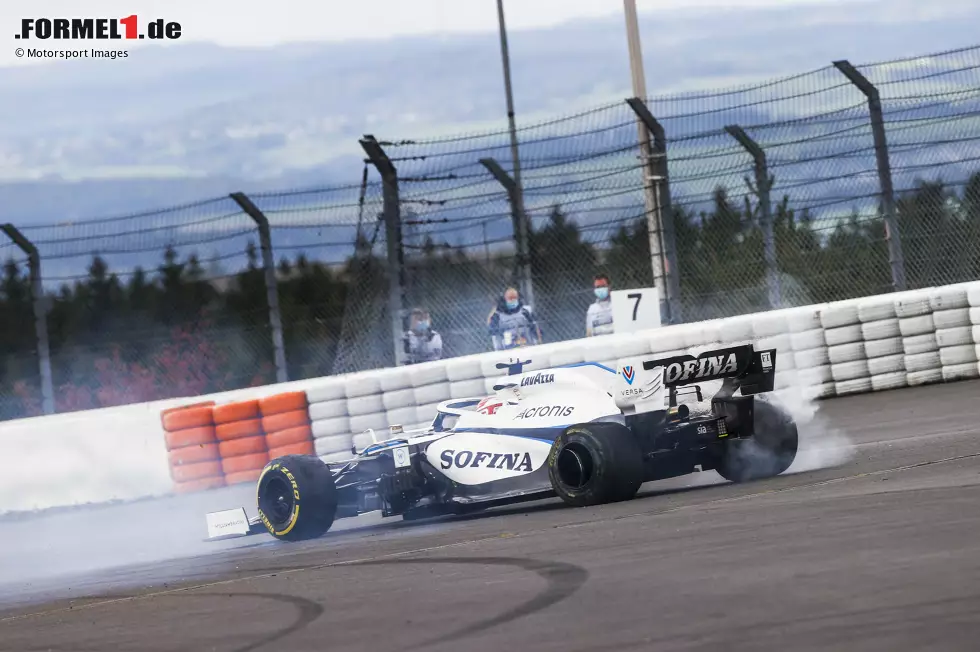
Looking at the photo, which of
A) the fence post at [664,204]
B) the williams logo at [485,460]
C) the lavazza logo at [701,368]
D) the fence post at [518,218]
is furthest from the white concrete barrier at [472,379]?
the lavazza logo at [701,368]

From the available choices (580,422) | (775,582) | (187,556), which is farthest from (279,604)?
(187,556)

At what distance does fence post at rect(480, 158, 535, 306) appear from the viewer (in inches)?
686

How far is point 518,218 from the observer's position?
690 inches

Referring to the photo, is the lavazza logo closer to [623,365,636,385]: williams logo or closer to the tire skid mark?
[623,365,636,385]: williams logo

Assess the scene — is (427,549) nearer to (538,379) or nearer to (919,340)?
(538,379)

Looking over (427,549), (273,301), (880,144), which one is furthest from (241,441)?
(427,549)

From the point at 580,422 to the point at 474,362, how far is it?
672 centimetres

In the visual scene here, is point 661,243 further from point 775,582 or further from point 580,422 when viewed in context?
point 775,582

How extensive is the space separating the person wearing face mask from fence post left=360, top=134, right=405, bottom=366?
2.05m

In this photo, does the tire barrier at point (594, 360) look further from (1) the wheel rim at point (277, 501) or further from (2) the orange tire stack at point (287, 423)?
(1) the wheel rim at point (277, 501)

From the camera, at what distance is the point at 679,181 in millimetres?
17047

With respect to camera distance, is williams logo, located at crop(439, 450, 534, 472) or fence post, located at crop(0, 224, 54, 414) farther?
fence post, located at crop(0, 224, 54, 414)

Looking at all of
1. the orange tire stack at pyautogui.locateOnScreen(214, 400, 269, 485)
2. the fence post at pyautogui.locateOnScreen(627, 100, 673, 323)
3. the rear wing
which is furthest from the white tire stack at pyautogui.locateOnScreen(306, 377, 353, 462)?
the rear wing

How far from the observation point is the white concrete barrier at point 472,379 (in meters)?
16.8
